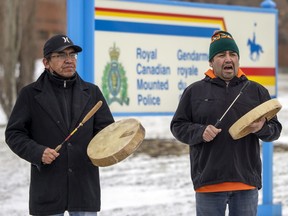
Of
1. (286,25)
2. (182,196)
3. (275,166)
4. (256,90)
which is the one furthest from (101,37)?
(286,25)

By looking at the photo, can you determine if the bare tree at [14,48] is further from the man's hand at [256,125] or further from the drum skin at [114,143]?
the man's hand at [256,125]

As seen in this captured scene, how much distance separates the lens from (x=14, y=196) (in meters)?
7.68

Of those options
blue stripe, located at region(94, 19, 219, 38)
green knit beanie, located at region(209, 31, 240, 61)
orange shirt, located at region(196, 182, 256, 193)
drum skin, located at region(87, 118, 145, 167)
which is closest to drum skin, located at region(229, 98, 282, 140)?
orange shirt, located at region(196, 182, 256, 193)

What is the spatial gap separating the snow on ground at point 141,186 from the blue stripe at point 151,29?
1858 mm

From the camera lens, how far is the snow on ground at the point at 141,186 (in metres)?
6.90

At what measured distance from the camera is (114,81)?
5590mm

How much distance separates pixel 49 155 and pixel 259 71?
3.75 m

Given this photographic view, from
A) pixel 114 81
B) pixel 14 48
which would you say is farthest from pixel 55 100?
pixel 14 48

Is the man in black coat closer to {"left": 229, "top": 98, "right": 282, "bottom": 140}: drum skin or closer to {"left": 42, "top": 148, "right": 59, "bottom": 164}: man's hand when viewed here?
{"left": 42, "top": 148, "right": 59, "bottom": 164}: man's hand

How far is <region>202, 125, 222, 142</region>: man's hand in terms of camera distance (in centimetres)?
350

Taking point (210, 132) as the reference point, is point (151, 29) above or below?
above

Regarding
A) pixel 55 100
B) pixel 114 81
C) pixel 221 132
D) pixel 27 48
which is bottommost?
pixel 221 132

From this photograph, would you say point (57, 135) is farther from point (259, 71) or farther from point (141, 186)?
point (141, 186)

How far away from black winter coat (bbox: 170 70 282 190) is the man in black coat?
1.93 ft
